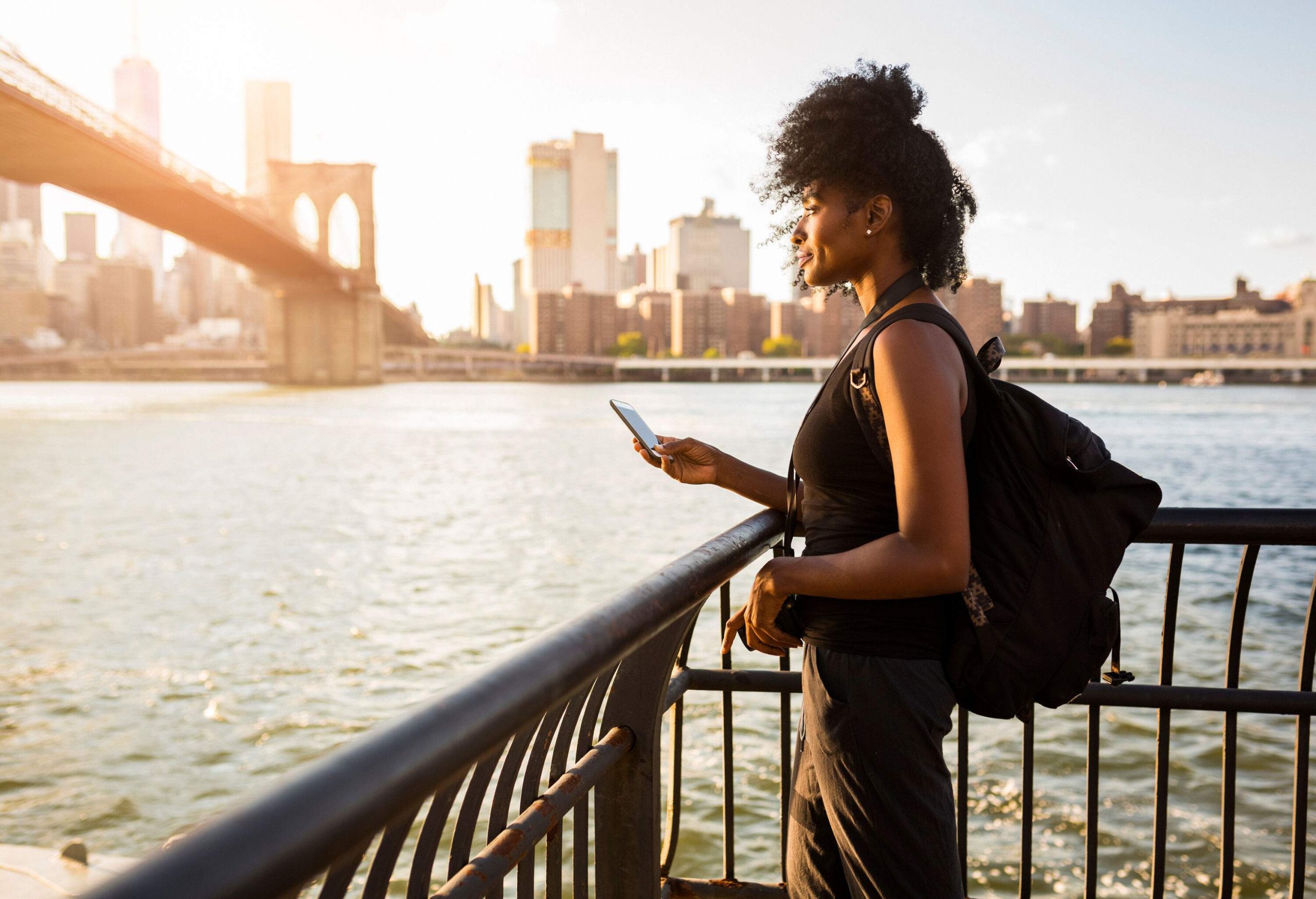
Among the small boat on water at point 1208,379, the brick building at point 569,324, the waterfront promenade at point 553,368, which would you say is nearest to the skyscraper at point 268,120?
the brick building at point 569,324

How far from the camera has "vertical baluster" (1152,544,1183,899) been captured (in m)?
2.04

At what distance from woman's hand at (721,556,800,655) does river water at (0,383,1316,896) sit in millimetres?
604

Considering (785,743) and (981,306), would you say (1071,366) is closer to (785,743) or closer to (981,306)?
(981,306)

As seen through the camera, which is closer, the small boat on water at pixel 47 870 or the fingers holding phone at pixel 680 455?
the fingers holding phone at pixel 680 455

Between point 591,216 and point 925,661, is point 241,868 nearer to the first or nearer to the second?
Answer: point 925,661

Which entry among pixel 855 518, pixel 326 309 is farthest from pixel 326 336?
pixel 855 518

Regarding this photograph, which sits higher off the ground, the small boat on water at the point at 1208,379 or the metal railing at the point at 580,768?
the metal railing at the point at 580,768

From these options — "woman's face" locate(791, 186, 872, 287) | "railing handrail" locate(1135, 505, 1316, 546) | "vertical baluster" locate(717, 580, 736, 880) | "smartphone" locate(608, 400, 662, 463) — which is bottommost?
"vertical baluster" locate(717, 580, 736, 880)

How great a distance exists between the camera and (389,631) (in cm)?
Answer: 1052

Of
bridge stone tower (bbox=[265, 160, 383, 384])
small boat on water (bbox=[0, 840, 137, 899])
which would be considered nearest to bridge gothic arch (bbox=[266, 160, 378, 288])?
bridge stone tower (bbox=[265, 160, 383, 384])

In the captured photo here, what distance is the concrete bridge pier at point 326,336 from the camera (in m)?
58.4

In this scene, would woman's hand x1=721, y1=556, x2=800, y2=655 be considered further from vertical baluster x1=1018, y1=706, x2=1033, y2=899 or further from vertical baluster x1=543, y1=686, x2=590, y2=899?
vertical baluster x1=1018, y1=706, x2=1033, y2=899

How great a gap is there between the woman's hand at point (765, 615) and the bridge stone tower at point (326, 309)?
191 ft

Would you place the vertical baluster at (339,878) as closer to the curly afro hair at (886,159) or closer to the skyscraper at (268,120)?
the curly afro hair at (886,159)
